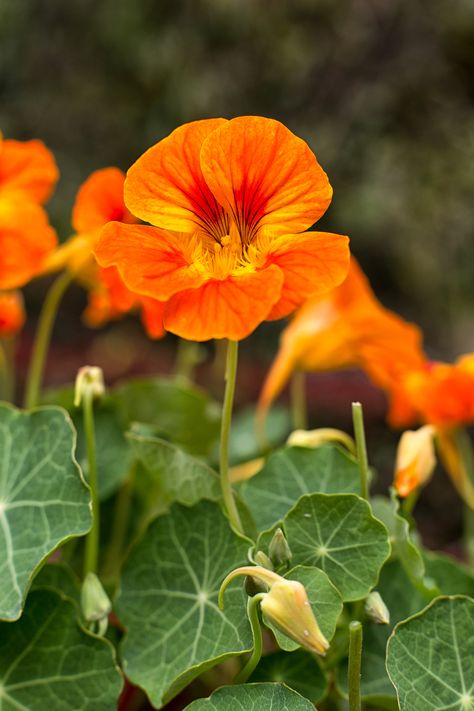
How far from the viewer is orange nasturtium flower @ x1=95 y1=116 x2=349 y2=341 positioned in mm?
542

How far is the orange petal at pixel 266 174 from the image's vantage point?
1.82 ft

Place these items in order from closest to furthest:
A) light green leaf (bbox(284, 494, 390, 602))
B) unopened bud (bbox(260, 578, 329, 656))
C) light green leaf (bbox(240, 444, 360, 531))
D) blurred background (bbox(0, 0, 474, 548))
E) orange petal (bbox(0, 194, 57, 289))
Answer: unopened bud (bbox(260, 578, 329, 656))
light green leaf (bbox(284, 494, 390, 602))
light green leaf (bbox(240, 444, 360, 531))
orange petal (bbox(0, 194, 57, 289))
blurred background (bbox(0, 0, 474, 548))

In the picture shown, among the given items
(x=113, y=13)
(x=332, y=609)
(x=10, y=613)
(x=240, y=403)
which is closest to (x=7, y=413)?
(x=10, y=613)

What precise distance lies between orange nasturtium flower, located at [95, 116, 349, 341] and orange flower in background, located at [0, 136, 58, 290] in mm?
238

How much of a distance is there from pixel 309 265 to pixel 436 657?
0.84 feet

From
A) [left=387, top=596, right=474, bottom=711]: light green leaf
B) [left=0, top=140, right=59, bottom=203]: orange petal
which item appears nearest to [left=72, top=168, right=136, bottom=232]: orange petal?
[left=0, top=140, right=59, bottom=203]: orange petal

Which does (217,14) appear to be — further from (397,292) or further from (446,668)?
Answer: (446,668)

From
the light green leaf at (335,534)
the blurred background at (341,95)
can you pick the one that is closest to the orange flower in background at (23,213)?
the light green leaf at (335,534)

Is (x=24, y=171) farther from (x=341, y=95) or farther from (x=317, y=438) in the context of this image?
(x=341, y=95)

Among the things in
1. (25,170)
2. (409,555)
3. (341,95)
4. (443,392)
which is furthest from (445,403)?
(341,95)

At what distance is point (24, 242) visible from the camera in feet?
2.65

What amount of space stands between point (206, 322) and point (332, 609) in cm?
19

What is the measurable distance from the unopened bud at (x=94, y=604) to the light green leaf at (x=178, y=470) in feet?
0.28

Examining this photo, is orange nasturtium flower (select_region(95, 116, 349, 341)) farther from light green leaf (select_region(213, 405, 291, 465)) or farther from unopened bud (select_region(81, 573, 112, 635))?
light green leaf (select_region(213, 405, 291, 465))
